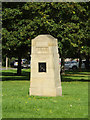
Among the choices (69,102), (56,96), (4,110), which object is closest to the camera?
(4,110)

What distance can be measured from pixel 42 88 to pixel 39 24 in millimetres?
12624

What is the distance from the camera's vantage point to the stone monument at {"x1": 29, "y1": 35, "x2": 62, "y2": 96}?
51.0 feet

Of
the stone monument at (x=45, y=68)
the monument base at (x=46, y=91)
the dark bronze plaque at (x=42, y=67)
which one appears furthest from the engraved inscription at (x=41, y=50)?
the monument base at (x=46, y=91)

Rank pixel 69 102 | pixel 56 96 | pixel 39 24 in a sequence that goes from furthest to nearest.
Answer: pixel 39 24 < pixel 56 96 < pixel 69 102

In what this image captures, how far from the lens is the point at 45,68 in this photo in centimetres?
1570

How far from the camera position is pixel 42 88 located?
51.3ft

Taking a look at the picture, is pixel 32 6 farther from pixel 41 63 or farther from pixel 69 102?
pixel 69 102

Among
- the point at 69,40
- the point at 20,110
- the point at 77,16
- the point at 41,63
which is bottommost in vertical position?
the point at 20,110

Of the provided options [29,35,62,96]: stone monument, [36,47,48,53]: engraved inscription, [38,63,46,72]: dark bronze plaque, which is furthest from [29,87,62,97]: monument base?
[36,47,48,53]: engraved inscription

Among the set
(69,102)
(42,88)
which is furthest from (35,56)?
(69,102)

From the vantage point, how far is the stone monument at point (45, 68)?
612 inches

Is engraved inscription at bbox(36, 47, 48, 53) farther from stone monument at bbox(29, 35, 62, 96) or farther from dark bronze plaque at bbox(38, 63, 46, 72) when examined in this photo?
dark bronze plaque at bbox(38, 63, 46, 72)

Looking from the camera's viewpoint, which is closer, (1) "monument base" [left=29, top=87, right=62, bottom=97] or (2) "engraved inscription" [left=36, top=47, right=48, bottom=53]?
(1) "monument base" [left=29, top=87, right=62, bottom=97]

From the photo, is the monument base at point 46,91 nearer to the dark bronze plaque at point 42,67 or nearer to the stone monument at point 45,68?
the stone monument at point 45,68
